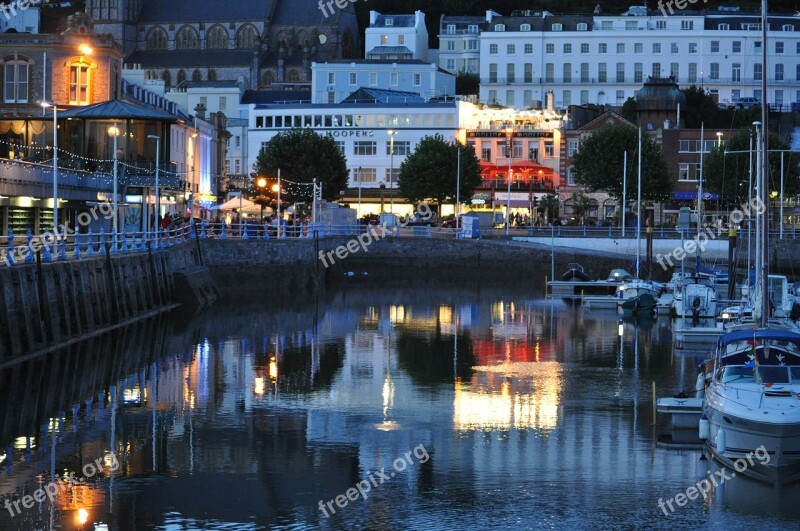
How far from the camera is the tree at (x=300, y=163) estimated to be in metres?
115

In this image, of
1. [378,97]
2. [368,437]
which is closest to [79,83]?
[378,97]

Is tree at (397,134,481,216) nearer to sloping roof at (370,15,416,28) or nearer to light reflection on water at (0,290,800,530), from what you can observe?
sloping roof at (370,15,416,28)

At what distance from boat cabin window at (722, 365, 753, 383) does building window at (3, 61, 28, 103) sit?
218 feet

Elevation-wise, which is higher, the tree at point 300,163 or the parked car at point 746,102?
the parked car at point 746,102

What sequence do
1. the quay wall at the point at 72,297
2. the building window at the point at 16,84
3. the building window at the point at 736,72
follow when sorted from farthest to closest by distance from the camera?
1. the building window at the point at 736,72
2. the building window at the point at 16,84
3. the quay wall at the point at 72,297

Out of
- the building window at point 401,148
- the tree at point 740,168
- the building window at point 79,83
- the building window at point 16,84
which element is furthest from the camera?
the building window at point 401,148

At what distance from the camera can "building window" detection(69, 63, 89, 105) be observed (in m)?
93.3

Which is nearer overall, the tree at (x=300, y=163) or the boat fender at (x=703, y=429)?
the boat fender at (x=703, y=429)

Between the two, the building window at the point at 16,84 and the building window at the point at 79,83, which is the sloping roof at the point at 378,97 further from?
the building window at the point at 16,84

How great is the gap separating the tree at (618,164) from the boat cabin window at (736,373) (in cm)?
7822

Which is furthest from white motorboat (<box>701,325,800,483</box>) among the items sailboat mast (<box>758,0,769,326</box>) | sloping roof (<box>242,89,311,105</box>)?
sloping roof (<box>242,89,311,105</box>)

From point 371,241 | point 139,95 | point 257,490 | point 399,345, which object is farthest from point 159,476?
point 139,95

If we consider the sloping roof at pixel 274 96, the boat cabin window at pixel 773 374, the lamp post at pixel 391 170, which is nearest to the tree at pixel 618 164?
the lamp post at pixel 391 170

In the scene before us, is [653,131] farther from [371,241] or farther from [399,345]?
[399,345]
